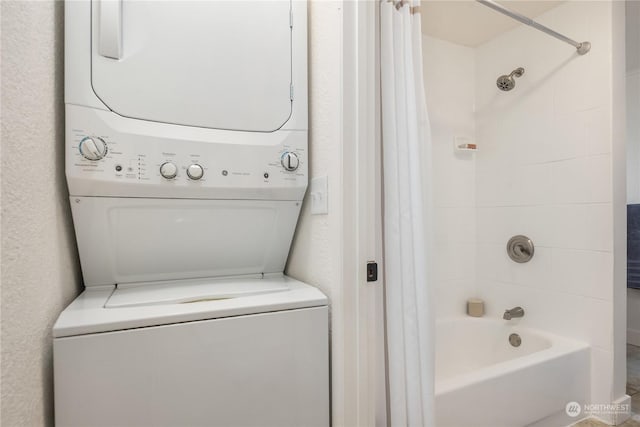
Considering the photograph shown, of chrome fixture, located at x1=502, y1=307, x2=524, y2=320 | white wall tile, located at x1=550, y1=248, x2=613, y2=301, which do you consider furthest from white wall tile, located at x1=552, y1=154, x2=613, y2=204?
chrome fixture, located at x1=502, y1=307, x2=524, y2=320

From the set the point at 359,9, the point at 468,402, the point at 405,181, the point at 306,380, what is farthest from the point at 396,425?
the point at 359,9

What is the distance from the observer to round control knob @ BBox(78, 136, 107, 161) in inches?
37.1

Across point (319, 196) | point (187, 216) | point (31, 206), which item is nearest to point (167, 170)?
point (187, 216)

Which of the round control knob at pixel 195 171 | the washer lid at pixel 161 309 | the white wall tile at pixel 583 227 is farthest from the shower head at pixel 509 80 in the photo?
the round control knob at pixel 195 171

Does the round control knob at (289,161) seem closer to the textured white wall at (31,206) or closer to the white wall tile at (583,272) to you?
the textured white wall at (31,206)

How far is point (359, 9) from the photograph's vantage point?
1.01 m

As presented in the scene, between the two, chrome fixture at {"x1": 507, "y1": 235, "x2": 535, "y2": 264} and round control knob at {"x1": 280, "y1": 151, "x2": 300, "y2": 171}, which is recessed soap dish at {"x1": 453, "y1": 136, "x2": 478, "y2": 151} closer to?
chrome fixture at {"x1": 507, "y1": 235, "x2": 535, "y2": 264}

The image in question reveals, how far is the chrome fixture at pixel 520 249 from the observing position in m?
2.03

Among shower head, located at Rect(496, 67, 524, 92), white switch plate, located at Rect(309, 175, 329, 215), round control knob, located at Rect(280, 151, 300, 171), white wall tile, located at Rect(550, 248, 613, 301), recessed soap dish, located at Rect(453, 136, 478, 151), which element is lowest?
white wall tile, located at Rect(550, 248, 613, 301)

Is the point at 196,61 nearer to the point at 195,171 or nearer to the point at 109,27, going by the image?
the point at 109,27

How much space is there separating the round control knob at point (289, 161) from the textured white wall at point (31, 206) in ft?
2.23

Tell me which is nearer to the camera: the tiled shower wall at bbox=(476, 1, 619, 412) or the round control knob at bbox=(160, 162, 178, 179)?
the round control knob at bbox=(160, 162, 178, 179)

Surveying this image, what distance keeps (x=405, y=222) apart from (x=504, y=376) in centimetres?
93

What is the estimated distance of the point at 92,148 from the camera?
95cm
